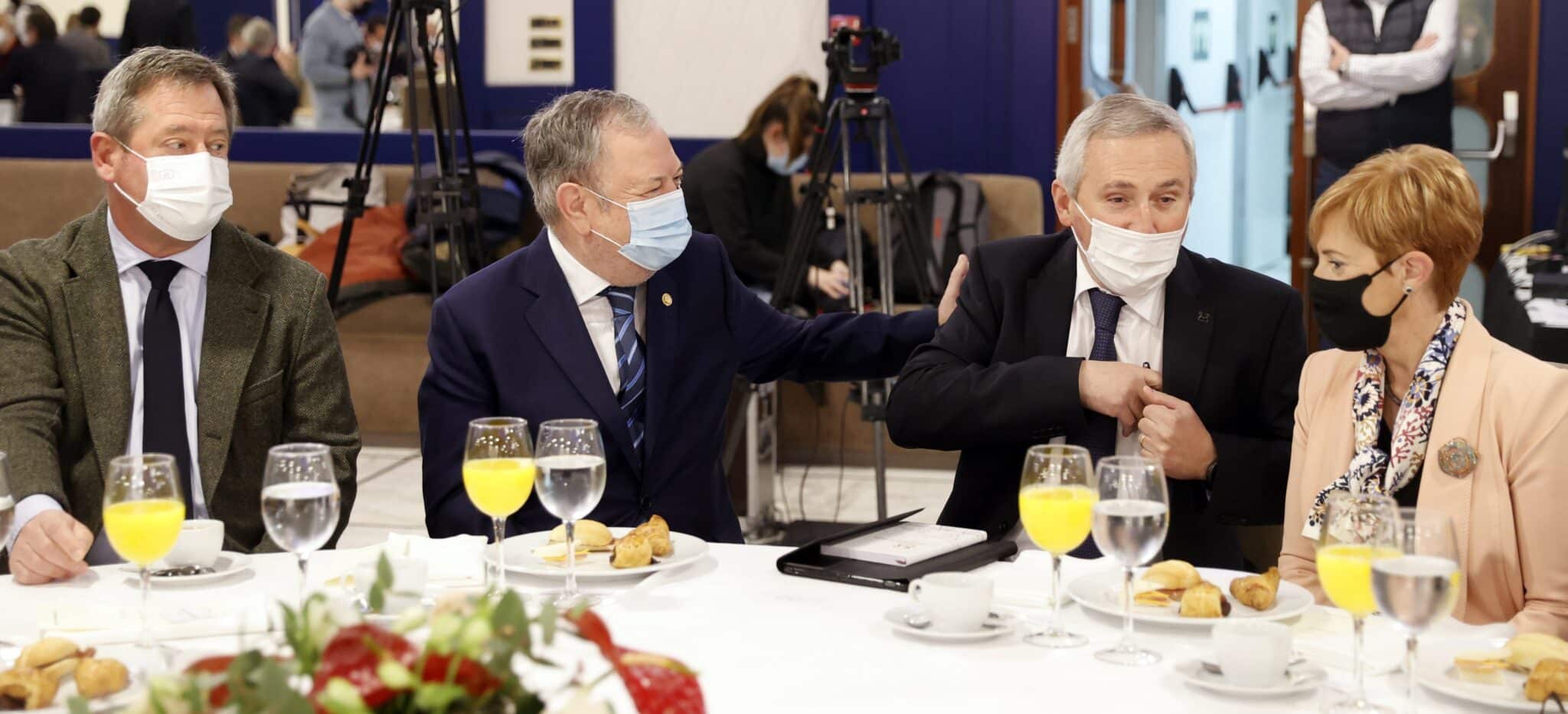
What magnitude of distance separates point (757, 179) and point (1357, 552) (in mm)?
4260

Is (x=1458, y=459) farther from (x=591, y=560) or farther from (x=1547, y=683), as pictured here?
(x=591, y=560)

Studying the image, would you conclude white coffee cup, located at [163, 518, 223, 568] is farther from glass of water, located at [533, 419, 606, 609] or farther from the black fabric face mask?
the black fabric face mask

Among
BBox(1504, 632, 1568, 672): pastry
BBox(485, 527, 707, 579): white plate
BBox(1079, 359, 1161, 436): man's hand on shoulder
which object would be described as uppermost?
BBox(1079, 359, 1161, 436): man's hand on shoulder

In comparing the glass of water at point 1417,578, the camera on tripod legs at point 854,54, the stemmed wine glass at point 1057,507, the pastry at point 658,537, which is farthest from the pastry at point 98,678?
the camera on tripod legs at point 854,54

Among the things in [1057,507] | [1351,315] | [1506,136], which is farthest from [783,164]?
[1057,507]

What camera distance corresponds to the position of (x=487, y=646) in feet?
2.79

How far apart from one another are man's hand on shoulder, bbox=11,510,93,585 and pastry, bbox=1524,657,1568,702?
1.46 metres

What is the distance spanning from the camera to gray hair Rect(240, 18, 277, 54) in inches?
318

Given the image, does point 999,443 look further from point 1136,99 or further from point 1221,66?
point 1221,66

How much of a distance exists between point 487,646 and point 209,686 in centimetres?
15

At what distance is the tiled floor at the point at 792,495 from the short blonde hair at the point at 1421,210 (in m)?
2.52

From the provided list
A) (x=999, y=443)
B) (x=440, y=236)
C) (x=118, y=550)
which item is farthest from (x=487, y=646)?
(x=440, y=236)

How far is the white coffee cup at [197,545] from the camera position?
169 cm

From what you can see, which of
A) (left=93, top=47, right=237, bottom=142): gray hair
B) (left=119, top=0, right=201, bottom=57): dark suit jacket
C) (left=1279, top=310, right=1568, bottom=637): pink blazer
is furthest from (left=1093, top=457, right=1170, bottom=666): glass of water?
(left=119, top=0, right=201, bottom=57): dark suit jacket
